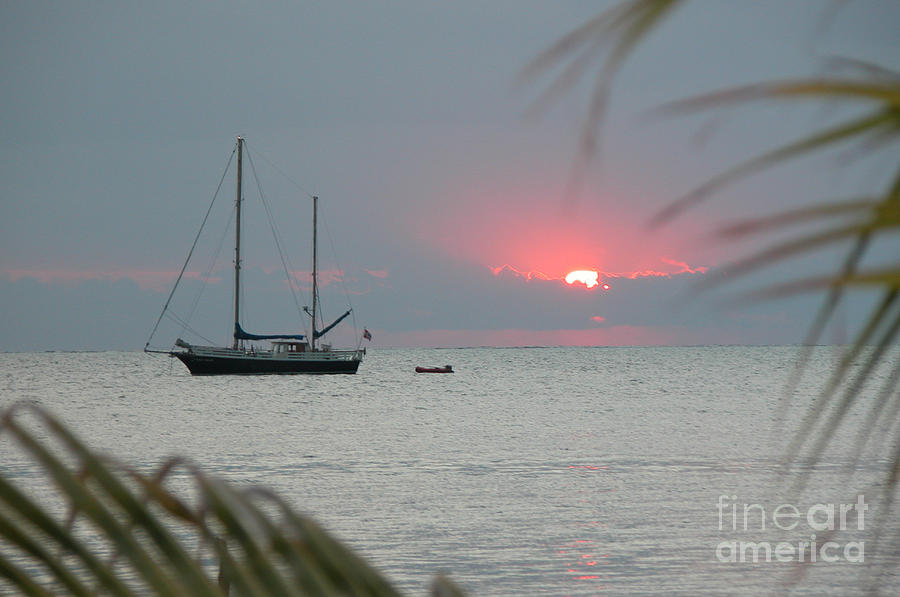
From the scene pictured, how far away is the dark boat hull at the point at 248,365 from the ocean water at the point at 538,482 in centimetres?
891

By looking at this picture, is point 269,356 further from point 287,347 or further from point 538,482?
point 538,482

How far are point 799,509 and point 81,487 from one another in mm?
18357

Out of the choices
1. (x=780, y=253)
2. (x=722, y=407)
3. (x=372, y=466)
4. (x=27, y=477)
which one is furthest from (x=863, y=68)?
(x=722, y=407)

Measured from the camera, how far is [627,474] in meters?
22.4

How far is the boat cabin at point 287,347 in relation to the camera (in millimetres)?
62281

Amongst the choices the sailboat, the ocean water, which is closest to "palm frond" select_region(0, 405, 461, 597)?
the ocean water

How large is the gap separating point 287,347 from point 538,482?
4311 cm

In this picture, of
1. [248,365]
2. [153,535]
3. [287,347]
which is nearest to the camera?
[153,535]

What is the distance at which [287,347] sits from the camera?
6228 centimetres

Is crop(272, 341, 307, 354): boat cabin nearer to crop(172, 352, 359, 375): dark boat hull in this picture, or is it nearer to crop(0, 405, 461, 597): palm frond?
crop(172, 352, 359, 375): dark boat hull

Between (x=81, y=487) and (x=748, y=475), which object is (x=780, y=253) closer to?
(x=81, y=487)

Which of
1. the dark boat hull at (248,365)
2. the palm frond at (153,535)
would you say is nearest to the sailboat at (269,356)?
the dark boat hull at (248,365)

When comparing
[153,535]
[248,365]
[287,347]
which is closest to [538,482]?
[153,535]

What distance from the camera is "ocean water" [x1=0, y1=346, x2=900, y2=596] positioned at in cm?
1242
